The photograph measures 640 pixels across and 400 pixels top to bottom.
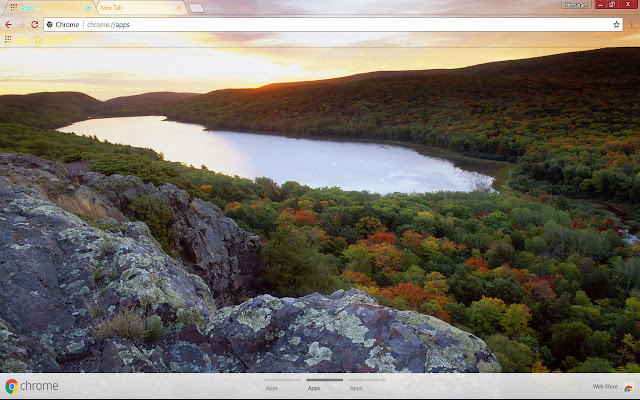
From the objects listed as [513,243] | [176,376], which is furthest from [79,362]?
[513,243]

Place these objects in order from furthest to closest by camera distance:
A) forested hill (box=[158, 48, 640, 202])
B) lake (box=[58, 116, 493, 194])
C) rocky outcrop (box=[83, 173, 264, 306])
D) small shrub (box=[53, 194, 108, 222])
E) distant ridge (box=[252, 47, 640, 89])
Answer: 1. distant ridge (box=[252, 47, 640, 89])
2. forested hill (box=[158, 48, 640, 202])
3. lake (box=[58, 116, 493, 194])
4. rocky outcrop (box=[83, 173, 264, 306])
5. small shrub (box=[53, 194, 108, 222])

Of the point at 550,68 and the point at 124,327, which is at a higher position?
the point at 550,68

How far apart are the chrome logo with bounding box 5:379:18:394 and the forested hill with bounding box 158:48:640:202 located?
3862 centimetres

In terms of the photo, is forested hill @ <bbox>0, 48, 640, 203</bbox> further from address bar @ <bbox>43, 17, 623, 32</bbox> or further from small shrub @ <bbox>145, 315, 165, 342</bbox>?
small shrub @ <bbox>145, 315, 165, 342</bbox>

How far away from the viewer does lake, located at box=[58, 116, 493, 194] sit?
138ft

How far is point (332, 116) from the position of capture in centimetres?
8325

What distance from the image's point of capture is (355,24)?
502 centimetres

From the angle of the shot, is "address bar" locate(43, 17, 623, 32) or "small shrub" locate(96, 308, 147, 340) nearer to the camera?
"small shrub" locate(96, 308, 147, 340)

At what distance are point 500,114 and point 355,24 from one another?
72.5 meters

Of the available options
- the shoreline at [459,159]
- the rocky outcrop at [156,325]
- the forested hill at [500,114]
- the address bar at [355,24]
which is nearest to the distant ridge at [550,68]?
the forested hill at [500,114]

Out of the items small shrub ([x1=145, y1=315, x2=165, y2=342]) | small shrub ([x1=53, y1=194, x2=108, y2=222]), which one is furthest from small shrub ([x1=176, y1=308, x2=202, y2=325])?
small shrub ([x1=53, y1=194, x2=108, y2=222])

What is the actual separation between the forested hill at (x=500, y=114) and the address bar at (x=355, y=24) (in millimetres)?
32257

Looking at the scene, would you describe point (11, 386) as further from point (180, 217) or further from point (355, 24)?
point (355, 24)

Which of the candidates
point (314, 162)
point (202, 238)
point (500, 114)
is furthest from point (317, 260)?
point (500, 114)
